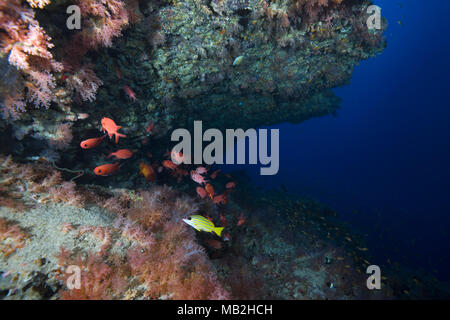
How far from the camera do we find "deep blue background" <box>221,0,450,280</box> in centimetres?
3425

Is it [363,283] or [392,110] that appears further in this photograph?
[392,110]

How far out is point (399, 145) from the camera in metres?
73.7

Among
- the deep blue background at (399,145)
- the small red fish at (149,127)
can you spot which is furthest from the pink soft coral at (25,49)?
the deep blue background at (399,145)

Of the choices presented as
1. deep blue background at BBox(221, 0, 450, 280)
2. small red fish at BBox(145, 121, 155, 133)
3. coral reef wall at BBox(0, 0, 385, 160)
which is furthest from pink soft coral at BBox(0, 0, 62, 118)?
deep blue background at BBox(221, 0, 450, 280)

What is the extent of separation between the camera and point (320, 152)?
107 metres

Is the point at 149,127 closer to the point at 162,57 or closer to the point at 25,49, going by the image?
the point at 162,57

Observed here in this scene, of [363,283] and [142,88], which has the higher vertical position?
[142,88]

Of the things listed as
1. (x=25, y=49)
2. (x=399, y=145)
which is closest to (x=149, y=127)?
(x=25, y=49)

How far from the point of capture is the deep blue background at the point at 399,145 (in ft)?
112

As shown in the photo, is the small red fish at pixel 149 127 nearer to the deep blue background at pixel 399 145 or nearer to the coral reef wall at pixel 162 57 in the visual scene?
the coral reef wall at pixel 162 57

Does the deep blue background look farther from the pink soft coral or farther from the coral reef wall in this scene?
the pink soft coral

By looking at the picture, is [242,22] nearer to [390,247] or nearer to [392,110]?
[390,247]

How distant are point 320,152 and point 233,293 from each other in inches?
4625
